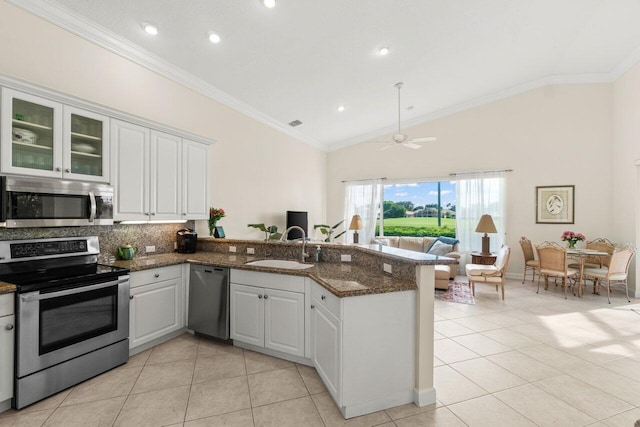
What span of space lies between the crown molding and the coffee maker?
6.84 feet

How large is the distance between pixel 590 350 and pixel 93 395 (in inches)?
181

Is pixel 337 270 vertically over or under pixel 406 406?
over

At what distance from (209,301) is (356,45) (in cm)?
365

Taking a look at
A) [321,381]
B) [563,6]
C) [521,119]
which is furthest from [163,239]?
[521,119]

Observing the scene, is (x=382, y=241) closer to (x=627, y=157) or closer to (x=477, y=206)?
(x=477, y=206)

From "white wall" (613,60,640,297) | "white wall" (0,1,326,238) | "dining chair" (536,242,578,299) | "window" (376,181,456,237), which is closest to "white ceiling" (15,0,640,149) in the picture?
"white wall" (0,1,326,238)

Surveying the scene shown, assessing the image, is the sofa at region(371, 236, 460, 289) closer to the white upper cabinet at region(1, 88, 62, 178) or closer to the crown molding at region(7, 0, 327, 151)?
the crown molding at region(7, 0, 327, 151)

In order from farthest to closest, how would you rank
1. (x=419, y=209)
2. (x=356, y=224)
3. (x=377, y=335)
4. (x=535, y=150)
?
(x=419, y=209), (x=356, y=224), (x=535, y=150), (x=377, y=335)

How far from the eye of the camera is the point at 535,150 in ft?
20.6

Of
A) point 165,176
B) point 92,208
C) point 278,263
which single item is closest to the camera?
point 92,208

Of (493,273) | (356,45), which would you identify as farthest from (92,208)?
(493,273)

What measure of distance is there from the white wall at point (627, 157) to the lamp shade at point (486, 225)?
2.09 m

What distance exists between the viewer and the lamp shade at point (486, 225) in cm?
603

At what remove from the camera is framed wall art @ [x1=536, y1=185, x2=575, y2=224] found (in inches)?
238
